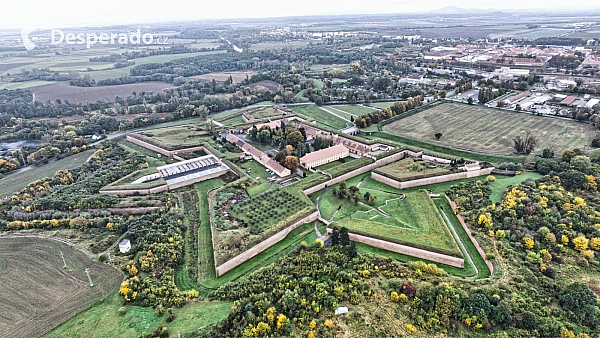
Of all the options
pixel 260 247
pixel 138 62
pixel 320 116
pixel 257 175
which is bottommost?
pixel 260 247

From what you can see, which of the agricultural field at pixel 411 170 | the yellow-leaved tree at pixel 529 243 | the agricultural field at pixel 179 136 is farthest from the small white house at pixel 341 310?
the agricultural field at pixel 179 136

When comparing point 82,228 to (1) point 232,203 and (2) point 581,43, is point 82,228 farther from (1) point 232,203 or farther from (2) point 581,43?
(2) point 581,43

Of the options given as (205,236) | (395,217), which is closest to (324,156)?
(395,217)

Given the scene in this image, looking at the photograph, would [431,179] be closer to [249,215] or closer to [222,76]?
[249,215]

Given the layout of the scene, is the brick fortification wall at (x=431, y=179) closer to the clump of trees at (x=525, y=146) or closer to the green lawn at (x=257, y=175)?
the clump of trees at (x=525, y=146)

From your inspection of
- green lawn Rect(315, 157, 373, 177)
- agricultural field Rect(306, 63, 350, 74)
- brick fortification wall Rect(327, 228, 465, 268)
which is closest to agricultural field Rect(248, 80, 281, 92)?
agricultural field Rect(306, 63, 350, 74)
